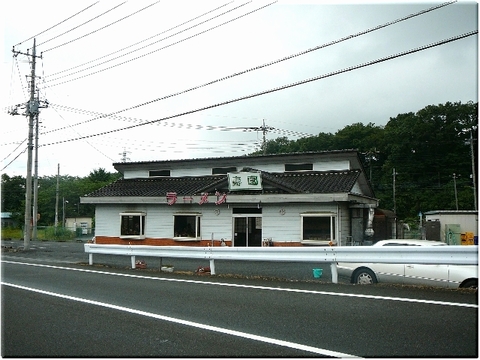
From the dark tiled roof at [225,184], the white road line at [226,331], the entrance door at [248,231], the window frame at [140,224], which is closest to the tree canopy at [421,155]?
the dark tiled roof at [225,184]

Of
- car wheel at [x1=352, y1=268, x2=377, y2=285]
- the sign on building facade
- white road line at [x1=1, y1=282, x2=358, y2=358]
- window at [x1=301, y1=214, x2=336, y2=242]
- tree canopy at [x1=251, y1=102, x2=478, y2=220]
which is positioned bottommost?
white road line at [x1=1, y1=282, x2=358, y2=358]

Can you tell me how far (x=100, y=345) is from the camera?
205 inches

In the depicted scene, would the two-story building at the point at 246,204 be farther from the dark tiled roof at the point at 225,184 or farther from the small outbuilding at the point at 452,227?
the small outbuilding at the point at 452,227

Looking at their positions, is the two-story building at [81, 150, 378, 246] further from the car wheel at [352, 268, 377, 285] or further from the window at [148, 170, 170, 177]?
the car wheel at [352, 268, 377, 285]

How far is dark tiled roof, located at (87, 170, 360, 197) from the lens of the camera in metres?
19.6

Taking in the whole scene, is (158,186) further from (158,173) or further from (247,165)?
(247,165)

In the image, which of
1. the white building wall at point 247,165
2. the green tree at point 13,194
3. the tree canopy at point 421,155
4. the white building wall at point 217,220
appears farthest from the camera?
the green tree at point 13,194

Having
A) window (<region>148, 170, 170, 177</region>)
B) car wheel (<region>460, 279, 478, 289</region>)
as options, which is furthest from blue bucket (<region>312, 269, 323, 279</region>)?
window (<region>148, 170, 170, 177</region>)

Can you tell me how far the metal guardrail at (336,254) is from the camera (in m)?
7.92

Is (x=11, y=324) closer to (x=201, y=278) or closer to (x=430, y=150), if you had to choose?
(x=201, y=278)

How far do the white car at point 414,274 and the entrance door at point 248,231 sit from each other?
10.0m

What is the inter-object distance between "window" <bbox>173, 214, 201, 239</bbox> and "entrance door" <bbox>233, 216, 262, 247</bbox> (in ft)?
6.45

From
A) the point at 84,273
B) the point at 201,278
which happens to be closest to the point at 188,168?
the point at 84,273

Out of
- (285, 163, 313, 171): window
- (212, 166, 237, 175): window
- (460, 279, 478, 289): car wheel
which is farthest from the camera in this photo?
(212, 166, 237, 175): window
